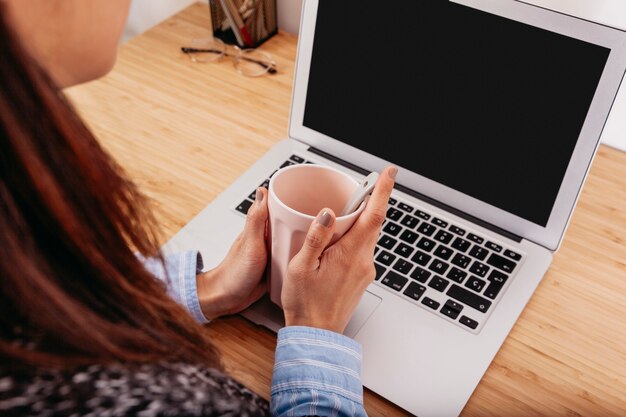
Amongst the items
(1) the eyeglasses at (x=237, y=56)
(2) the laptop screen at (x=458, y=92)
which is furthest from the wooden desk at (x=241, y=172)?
(2) the laptop screen at (x=458, y=92)

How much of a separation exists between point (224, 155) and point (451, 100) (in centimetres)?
35

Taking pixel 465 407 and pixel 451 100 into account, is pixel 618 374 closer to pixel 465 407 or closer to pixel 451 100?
pixel 465 407

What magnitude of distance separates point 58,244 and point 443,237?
48 centimetres

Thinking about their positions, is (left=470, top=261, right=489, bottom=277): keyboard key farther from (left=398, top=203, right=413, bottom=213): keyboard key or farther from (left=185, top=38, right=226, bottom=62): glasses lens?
(left=185, top=38, right=226, bottom=62): glasses lens

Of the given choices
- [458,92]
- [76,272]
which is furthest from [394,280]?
[76,272]

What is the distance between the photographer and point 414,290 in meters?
0.74

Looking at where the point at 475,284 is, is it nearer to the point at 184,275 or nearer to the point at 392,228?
the point at 392,228

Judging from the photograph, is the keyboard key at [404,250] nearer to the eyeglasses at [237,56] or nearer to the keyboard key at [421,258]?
the keyboard key at [421,258]

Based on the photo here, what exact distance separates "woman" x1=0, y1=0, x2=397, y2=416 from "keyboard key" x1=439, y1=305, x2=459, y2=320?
0.56ft

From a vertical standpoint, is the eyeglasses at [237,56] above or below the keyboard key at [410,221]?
below

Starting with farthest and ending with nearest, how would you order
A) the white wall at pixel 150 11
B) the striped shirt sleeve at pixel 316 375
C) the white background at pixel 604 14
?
the white wall at pixel 150 11, the white background at pixel 604 14, the striped shirt sleeve at pixel 316 375

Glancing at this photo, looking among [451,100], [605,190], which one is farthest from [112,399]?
[605,190]

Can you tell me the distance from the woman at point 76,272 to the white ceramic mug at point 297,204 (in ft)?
0.43

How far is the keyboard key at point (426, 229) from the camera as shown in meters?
0.80
